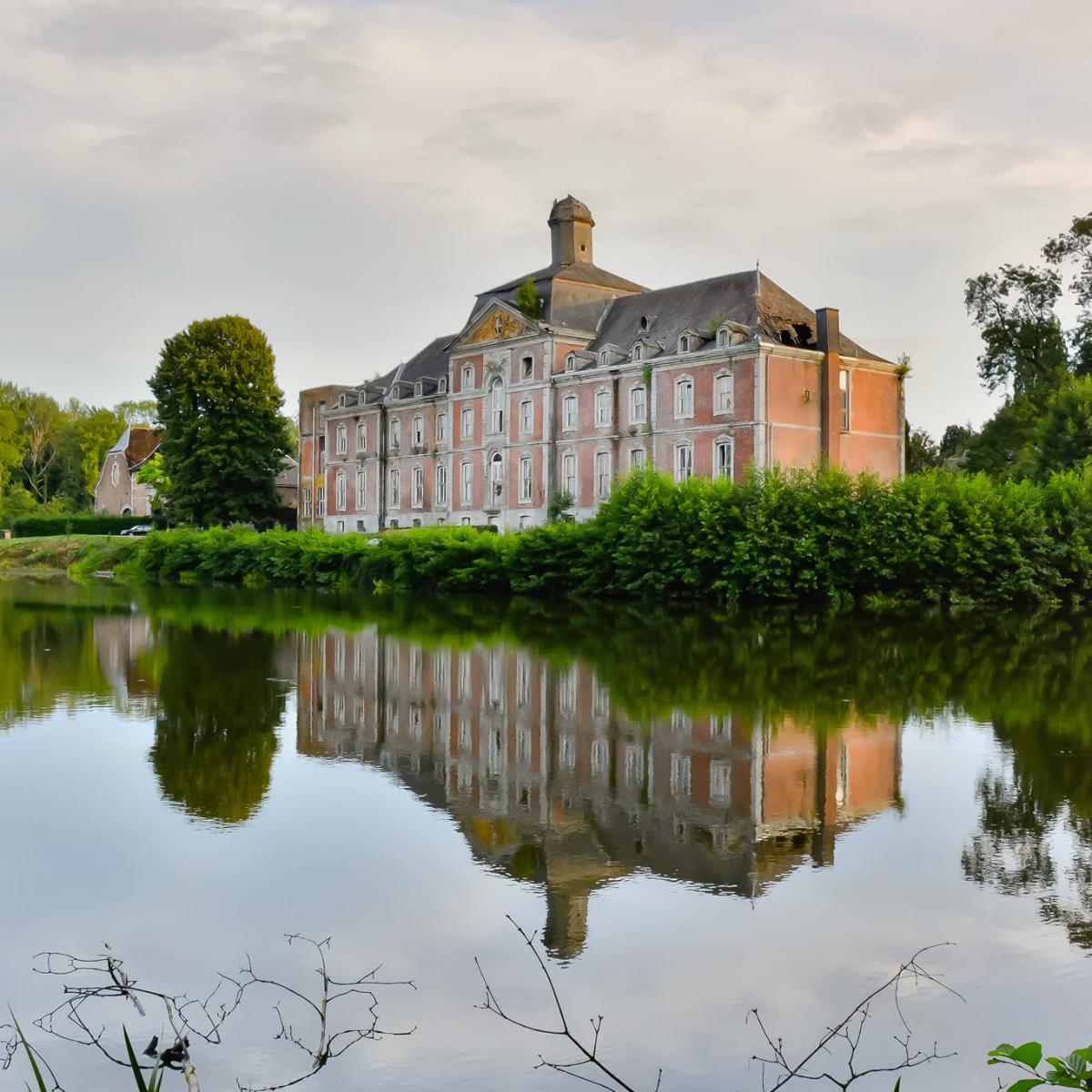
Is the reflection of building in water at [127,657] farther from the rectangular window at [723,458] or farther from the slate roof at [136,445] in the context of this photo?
the slate roof at [136,445]

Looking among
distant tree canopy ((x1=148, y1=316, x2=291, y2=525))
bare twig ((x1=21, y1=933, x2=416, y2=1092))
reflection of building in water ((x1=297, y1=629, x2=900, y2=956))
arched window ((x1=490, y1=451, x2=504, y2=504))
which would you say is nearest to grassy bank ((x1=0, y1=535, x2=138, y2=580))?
distant tree canopy ((x1=148, y1=316, x2=291, y2=525))

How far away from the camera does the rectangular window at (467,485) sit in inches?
2408

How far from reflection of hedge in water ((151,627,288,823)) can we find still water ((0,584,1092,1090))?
5cm

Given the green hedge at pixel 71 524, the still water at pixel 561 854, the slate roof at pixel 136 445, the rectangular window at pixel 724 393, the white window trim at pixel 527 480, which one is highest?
the slate roof at pixel 136 445

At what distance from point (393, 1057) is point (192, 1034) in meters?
0.94

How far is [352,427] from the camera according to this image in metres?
71.2

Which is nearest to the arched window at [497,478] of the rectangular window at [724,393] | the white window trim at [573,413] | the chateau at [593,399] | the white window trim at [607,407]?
the chateau at [593,399]

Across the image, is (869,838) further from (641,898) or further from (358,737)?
(358,737)

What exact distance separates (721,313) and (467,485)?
57.4 feet

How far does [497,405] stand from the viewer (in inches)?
2334

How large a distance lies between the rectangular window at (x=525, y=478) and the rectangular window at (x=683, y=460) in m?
9.34

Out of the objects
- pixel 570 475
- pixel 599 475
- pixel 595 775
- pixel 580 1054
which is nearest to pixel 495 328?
pixel 570 475

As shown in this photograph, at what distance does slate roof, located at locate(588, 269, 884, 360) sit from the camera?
48719 mm

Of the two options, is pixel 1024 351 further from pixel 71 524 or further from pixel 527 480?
pixel 71 524
